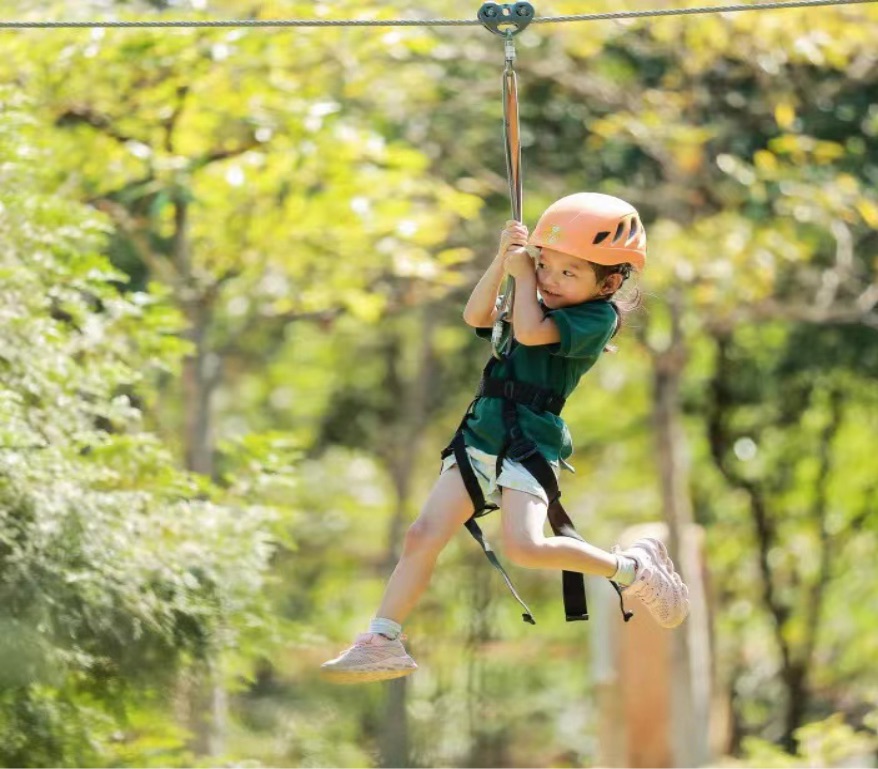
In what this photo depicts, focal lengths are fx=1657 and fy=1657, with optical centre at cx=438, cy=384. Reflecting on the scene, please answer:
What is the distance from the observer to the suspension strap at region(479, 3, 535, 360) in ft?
12.6

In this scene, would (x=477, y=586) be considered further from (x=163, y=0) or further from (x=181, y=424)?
(x=163, y=0)

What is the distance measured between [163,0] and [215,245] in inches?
48.2

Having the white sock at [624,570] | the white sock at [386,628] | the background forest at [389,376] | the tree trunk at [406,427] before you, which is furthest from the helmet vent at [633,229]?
the tree trunk at [406,427]

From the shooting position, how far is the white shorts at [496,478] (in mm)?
3869

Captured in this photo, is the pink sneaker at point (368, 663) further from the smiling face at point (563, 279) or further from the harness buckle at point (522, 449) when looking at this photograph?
the smiling face at point (563, 279)

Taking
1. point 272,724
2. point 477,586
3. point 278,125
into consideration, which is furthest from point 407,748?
point 278,125

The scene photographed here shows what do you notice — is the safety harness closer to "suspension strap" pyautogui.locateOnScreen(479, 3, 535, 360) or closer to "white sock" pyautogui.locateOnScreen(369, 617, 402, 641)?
"suspension strap" pyautogui.locateOnScreen(479, 3, 535, 360)

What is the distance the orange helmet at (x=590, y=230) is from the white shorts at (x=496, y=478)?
515 millimetres

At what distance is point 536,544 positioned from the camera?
3816 mm

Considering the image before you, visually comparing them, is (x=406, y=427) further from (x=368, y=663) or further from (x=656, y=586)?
(x=368, y=663)

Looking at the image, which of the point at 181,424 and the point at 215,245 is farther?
the point at 181,424

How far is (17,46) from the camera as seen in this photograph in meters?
6.94

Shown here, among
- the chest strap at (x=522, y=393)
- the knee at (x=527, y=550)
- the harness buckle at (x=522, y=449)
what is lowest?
the knee at (x=527, y=550)

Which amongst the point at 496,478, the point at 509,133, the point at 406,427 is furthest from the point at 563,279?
the point at 406,427
